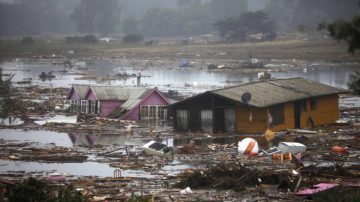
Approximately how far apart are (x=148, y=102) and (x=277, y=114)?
796 cm

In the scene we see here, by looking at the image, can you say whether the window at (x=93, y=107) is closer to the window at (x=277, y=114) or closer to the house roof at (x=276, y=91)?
the house roof at (x=276, y=91)

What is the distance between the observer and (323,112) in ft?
128

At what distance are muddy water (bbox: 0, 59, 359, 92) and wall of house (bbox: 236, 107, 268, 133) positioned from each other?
25.4m

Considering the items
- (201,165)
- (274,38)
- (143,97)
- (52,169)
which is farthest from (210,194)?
(274,38)

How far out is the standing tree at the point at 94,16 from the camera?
16238 cm

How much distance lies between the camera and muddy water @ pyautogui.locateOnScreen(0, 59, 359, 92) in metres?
70.9

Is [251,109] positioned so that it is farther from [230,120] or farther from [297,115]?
[297,115]

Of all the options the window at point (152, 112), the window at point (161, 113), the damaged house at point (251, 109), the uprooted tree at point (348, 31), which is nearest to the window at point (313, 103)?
the damaged house at point (251, 109)

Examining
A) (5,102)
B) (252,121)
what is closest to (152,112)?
(252,121)

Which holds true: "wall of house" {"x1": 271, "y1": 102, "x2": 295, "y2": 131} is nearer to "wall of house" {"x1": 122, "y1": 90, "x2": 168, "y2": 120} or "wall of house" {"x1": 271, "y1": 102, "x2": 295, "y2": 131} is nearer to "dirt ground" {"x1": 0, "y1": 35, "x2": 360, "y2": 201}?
"dirt ground" {"x1": 0, "y1": 35, "x2": 360, "y2": 201}

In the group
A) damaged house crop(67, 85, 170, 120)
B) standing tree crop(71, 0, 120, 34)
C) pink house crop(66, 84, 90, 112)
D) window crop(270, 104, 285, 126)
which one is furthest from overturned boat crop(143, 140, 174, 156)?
standing tree crop(71, 0, 120, 34)

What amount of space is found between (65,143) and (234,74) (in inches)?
2019

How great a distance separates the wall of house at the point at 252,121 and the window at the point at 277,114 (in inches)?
23.2

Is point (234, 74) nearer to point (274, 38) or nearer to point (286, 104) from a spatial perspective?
point (274, 38)
